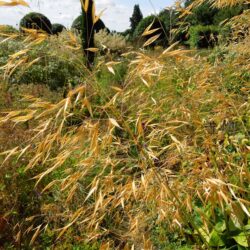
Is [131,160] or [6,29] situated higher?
[6,29]

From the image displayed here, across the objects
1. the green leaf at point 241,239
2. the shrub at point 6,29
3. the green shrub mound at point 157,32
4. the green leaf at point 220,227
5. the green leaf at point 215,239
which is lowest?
the green leaf at point 215,239

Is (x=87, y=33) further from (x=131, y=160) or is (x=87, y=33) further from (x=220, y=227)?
(x=220, y=227)

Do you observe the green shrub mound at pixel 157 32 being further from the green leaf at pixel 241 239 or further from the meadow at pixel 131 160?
the green leaf at pixel 241 239

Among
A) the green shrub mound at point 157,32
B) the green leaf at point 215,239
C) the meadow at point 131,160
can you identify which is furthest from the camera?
the green leaf at point 215,239

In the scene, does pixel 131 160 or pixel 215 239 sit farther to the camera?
pixel 215 239

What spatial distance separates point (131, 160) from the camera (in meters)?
1.95

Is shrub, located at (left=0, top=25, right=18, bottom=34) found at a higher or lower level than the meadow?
higher

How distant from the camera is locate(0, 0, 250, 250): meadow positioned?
1.67 meters

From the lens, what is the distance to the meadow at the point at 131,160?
5.48 feet

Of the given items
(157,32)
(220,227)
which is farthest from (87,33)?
(157,32)

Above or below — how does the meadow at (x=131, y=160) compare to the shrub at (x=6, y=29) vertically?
below

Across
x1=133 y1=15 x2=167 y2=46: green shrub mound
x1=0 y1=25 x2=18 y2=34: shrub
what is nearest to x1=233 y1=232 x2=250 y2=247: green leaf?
x1=133 y1=15 x2=167 y2=46: green shrub mound

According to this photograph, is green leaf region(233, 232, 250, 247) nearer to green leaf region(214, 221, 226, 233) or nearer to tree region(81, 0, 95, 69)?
green leaf region(214, 221, 226, 233)

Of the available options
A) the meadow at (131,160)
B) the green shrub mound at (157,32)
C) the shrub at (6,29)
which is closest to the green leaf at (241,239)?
the meadow at (131,160)
